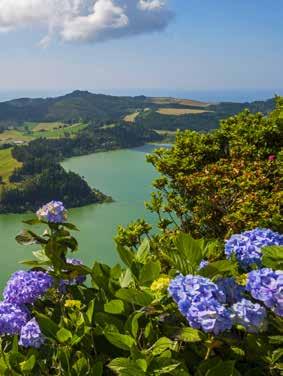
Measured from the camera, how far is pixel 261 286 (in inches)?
72.8

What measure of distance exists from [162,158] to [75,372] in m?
7.74

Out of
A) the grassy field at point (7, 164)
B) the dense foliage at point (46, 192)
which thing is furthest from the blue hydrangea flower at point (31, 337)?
the grassy field at point (7, 164)

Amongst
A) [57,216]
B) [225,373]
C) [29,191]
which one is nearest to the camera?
[225,373]

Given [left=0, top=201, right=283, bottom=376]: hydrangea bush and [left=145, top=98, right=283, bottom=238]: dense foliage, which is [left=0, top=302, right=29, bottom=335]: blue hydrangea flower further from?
[left=145, top=98, right=283, bottom=238]: dense foliage

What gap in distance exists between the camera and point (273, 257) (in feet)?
6.91

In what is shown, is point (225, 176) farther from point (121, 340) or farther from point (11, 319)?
point (121, 340)

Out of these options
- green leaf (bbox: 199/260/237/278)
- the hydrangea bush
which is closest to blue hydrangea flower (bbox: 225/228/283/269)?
the hydrangea bush

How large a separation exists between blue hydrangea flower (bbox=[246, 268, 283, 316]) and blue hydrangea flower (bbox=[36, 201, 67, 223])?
3.59 ft

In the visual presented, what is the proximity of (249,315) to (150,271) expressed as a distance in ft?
1.60

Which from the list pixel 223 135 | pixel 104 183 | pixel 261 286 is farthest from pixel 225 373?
pixel 104 183

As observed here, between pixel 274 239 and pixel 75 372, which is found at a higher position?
pixel 274 239

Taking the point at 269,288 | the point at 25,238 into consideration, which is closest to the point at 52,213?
the point at 25,238

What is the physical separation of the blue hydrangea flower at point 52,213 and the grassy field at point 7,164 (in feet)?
415

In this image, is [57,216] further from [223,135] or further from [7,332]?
[223,135]
